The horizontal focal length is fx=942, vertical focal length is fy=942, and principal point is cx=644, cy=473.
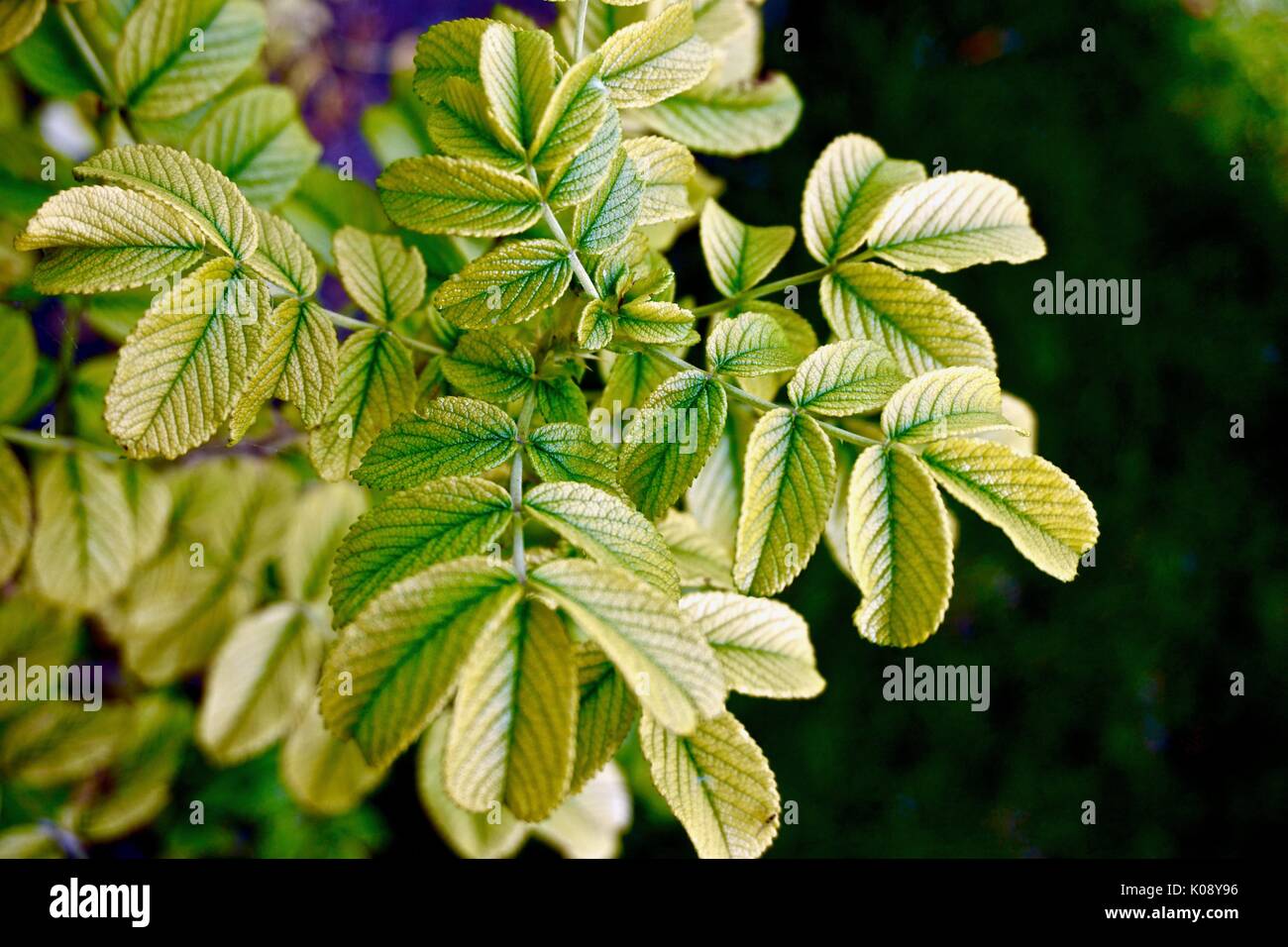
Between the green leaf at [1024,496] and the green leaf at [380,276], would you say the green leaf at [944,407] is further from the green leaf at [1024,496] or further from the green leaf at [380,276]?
the green leaf at [380,276]

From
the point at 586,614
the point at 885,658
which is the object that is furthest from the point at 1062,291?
the point at 586,614

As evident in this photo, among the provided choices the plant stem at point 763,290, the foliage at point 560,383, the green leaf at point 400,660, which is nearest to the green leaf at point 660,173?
the foliage at point 560,383

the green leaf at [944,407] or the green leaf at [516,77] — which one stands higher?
the green leaf at [516,77]

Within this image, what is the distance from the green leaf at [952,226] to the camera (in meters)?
0.98

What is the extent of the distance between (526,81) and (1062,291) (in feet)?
7.60

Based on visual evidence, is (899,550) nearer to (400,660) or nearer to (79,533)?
(400,660)

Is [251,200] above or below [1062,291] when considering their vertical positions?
below

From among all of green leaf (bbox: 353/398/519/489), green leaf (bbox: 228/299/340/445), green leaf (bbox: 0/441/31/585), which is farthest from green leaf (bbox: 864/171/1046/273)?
green leaf (bbox: 0/441/31/585)

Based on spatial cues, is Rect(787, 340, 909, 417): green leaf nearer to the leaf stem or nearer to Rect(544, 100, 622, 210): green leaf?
the leaf stem

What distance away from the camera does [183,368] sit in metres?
0.80

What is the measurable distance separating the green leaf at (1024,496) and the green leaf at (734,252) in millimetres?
300

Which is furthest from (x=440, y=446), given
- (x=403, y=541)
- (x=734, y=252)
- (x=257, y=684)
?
(x=257, y=684)

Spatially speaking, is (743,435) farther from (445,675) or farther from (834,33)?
(834,33)
